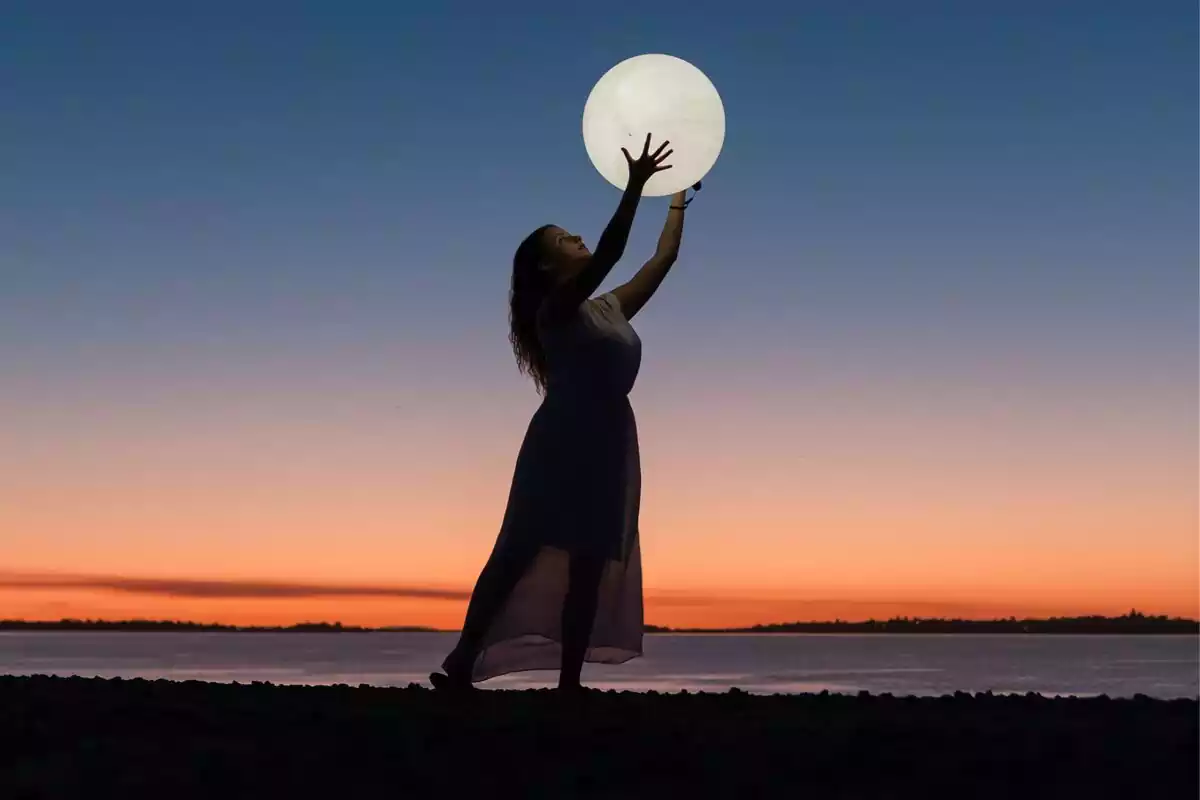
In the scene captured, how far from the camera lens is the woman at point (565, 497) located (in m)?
6.86

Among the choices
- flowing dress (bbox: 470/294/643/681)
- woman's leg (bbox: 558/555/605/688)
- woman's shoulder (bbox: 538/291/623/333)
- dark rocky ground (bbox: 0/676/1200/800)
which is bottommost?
dark rocky ground (bbox: 0/676/1200/800)

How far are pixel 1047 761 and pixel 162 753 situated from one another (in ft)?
9.09

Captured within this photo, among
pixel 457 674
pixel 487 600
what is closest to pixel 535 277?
pixel 487 600

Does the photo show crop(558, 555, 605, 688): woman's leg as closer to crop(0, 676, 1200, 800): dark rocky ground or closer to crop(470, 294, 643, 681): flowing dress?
crop(470, 294, 643, 681): flowing dress

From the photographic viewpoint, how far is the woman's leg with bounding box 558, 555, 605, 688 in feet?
22.7

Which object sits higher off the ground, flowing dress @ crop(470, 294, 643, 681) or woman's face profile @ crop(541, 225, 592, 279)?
woman's face profile @ crop(541, 225, 592, 279)

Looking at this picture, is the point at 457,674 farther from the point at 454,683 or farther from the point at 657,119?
the point at 657,119

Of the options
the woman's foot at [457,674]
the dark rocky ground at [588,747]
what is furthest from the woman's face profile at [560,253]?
the dark rocky ground at [588,747]

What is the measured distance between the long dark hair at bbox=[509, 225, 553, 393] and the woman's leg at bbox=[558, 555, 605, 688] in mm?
1055

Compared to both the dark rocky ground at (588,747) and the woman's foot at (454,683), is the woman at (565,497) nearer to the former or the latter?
the woman's foot at (454,683)

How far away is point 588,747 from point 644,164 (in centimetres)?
329

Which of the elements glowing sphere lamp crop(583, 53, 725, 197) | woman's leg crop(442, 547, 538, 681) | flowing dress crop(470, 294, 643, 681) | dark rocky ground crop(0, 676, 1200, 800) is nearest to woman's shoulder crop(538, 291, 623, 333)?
flowing dress crop(470, 294, 643, 681)

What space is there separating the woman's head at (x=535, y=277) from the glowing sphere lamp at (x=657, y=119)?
415mm

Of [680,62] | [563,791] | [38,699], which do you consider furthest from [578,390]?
[563,791]
